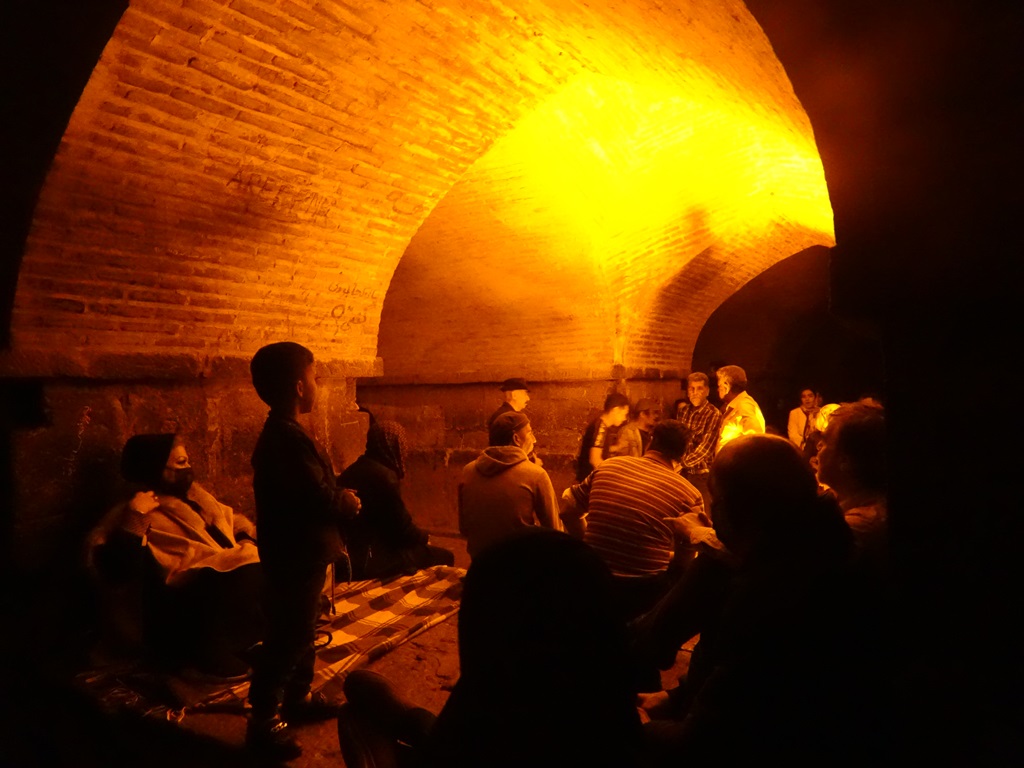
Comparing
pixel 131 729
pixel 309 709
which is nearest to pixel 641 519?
pixel 309 709

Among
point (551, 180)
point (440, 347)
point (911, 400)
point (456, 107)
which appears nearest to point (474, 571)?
point (911, 400)

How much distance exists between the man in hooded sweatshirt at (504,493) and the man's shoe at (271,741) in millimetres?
1277

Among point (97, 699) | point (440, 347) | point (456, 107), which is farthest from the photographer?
point (440, 347)

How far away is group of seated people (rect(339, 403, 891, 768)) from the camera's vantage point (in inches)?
52.2

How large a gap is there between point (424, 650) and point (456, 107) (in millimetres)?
3509

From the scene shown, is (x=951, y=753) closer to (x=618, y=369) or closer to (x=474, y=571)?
(x=474, y=571)

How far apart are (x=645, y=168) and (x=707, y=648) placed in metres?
4.99

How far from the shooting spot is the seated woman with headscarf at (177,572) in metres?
3.38

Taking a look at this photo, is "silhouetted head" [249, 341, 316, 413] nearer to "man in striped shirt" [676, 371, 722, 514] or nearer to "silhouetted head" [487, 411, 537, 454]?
"silhouetted head" [487, 411, 537, 454]

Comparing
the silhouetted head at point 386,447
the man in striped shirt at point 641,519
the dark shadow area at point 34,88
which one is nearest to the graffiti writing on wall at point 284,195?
the dark shadow area at point 34,88

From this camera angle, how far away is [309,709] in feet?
9.77

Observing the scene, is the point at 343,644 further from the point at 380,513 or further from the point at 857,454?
the point at 857,454

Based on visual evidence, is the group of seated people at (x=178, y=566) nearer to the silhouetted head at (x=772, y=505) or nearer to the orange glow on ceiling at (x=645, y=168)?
the silhouetted head at (x=772, y=505)

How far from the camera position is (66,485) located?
3699 millimetres
